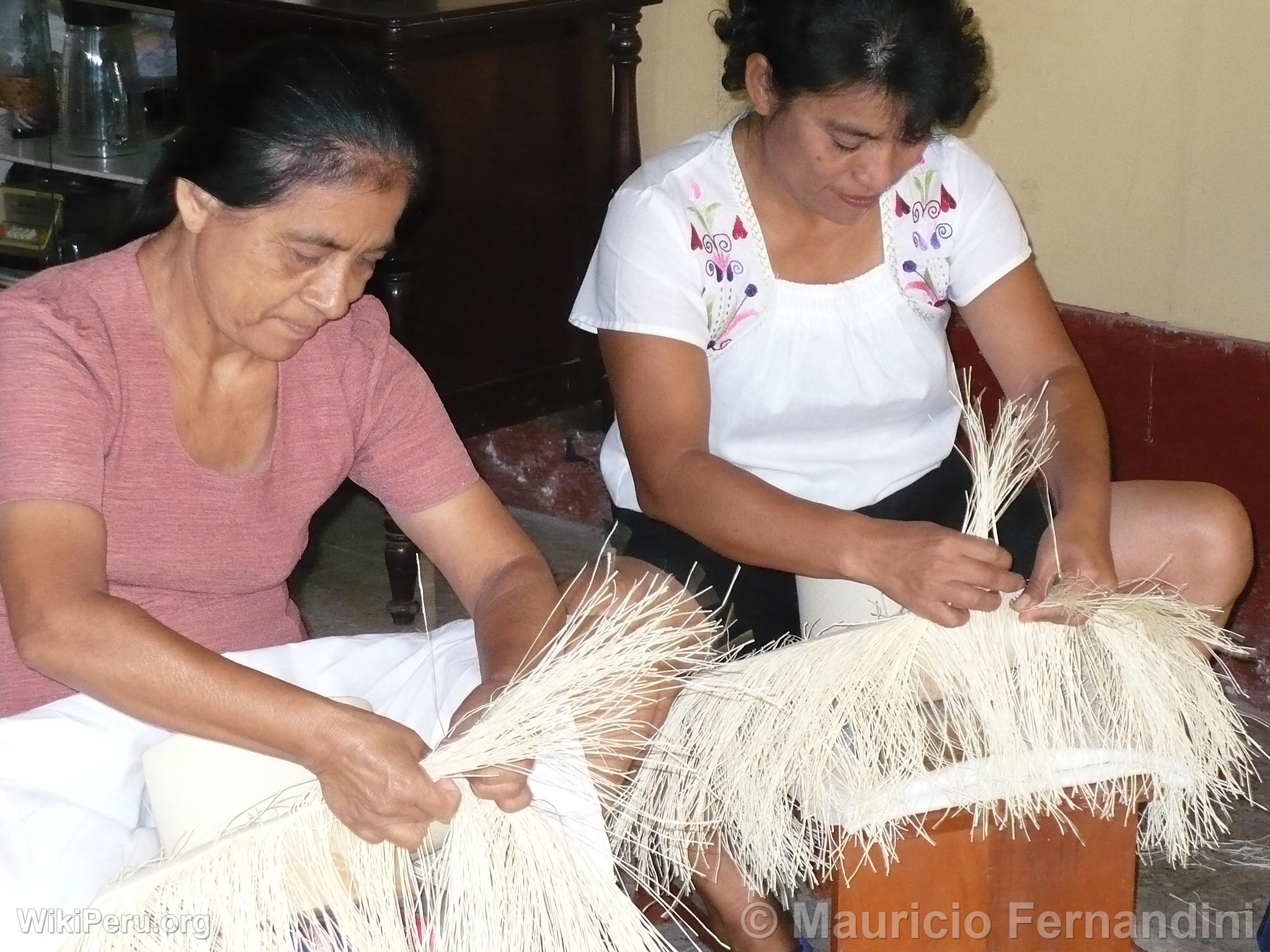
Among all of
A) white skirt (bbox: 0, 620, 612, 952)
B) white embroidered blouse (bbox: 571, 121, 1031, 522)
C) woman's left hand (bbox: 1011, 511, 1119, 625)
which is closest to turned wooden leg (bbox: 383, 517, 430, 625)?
white embroidered blouse (bbox: 571, 121, 1031, 522)

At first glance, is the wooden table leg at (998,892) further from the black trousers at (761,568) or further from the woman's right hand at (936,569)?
the black trousers at (761,568)

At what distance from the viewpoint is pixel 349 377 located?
162cm

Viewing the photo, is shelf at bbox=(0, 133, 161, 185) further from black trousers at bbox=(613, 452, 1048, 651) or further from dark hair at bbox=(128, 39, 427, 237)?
dark hair at bbox=(128, 39, 427, 237)

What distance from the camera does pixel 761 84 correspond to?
1.83 metres

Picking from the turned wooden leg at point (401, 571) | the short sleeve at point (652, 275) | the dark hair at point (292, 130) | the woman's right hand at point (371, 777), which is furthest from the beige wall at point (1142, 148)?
the woman's right hand at point (371, 777)

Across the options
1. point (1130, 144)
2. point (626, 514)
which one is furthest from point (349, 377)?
point (1130, 144)

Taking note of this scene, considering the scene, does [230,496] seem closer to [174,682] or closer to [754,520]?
[174,682]

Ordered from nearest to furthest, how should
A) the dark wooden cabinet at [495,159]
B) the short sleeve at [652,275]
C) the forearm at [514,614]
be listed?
the forearm at [514,614] < the short sleeve at [652,275] < the dark wooden cabinet at [495,159]

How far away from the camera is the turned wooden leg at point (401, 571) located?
2828mm

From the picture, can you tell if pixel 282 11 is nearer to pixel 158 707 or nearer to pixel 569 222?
pixel 569 222

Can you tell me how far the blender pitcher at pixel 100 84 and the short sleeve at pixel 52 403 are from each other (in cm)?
192

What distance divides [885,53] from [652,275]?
0.38 m

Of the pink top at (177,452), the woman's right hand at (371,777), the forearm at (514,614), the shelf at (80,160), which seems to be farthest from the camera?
the shelf at (80,160)

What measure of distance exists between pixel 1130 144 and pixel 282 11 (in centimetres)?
137
